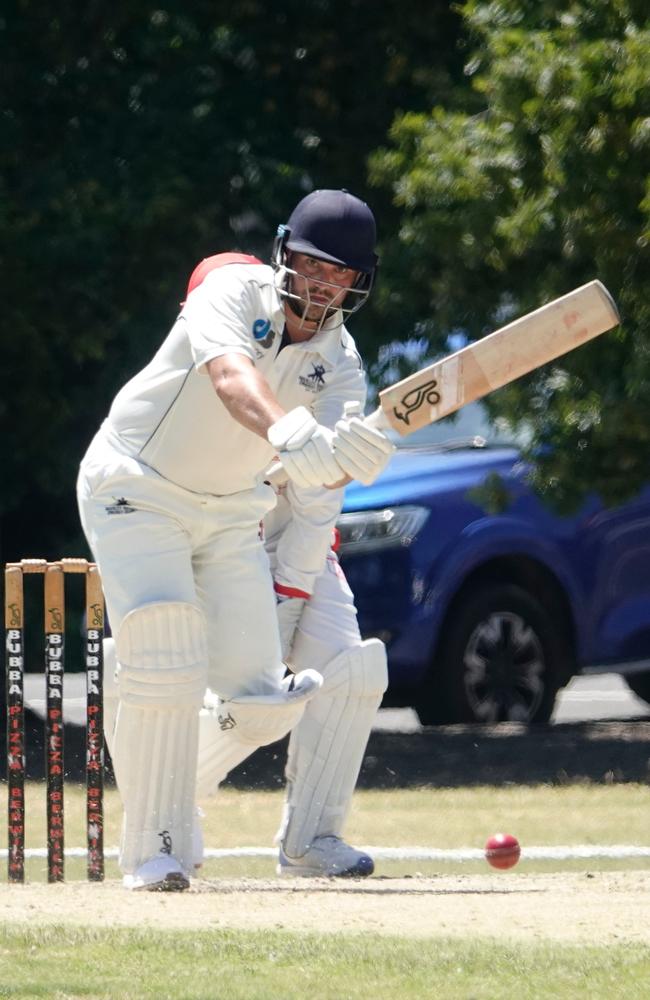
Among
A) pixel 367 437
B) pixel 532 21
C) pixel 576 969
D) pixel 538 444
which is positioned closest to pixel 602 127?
pixel 532 21

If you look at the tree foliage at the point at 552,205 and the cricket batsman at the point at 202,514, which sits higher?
the tree foliage at the point at 552,205

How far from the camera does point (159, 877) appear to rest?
6.31 m

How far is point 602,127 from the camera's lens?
8820mm

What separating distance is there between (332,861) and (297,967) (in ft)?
6.73

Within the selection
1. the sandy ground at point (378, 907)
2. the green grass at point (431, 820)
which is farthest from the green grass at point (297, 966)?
the green grass at point (431, 820)

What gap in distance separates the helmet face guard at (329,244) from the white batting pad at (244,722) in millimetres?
1025

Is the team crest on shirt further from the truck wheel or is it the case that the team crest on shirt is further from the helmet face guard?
the truck wheel

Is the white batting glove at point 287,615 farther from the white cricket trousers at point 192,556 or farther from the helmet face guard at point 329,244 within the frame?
the helmet face guard at point 329,244

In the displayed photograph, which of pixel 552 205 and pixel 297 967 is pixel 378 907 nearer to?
pixel 297 967

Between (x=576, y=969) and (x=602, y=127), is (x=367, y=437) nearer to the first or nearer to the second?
(x=576, y=969)

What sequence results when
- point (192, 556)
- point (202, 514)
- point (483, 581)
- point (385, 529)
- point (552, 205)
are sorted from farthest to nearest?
point (483, 581) → point (385, 529) → point (552, 205) → point (192, 556) → point (202, 514)

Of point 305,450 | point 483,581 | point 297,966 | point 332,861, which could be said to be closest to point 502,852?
point 332,861

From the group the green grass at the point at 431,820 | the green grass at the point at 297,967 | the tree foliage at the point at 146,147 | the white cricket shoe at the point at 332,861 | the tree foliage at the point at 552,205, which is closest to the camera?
the green grass at the point at 297,967

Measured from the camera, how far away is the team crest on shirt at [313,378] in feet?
21.2
